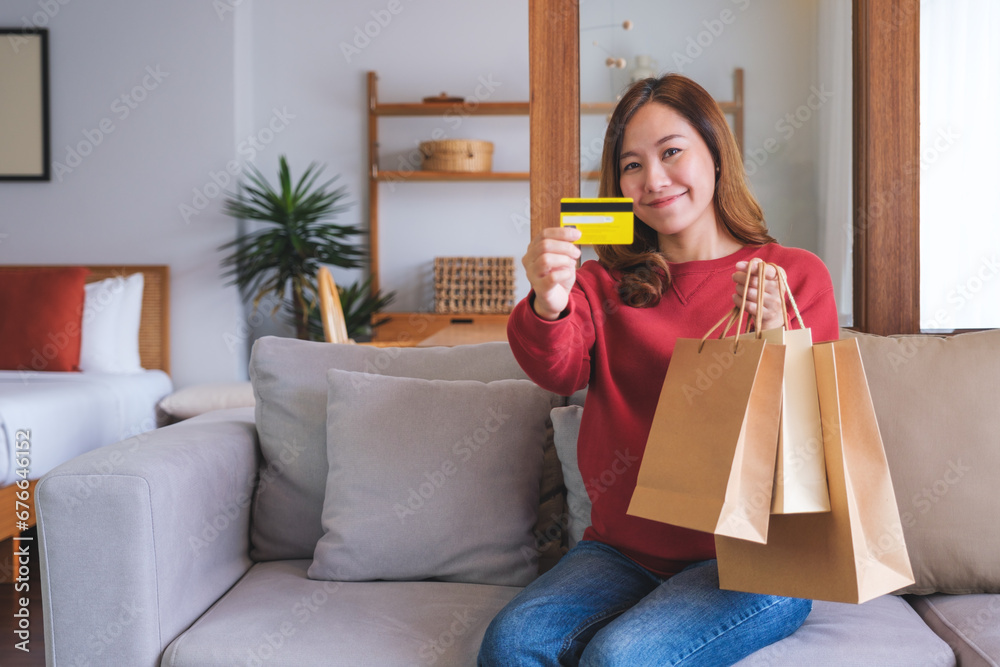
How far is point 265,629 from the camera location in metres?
1.15

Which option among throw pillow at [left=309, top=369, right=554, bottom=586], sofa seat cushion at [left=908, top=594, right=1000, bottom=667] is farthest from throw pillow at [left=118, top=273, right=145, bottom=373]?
sofa seat cushion at [left=908, top=594, right=1000, bottom=667]

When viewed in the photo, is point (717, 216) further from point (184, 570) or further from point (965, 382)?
point (184, 570)

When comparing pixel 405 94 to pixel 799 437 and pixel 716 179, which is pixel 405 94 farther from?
pixel 799 437

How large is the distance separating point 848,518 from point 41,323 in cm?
366

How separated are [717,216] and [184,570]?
1.07 metres

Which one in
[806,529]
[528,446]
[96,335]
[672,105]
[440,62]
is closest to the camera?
[806,529]

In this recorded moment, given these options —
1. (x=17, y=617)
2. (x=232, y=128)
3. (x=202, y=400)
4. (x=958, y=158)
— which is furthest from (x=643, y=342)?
(x=232, y=128)

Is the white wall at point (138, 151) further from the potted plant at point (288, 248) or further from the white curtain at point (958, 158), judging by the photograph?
the white curtain at point (958, 158)

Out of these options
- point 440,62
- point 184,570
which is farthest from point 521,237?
point 184,570

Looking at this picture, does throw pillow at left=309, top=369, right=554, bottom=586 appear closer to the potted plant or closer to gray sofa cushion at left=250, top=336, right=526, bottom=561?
gray sofa cushion at left=250, top=336, right=526, bottom=561

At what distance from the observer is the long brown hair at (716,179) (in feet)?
4.17

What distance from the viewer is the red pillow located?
348 cm

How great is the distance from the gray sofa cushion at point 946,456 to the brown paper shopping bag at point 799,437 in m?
0.51

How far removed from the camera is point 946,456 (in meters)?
1.28
